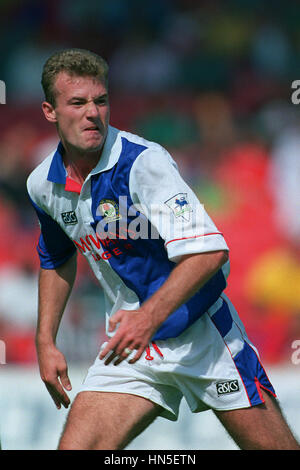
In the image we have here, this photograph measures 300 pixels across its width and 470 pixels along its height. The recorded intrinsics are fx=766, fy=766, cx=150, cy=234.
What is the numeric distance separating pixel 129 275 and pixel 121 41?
29.3ft

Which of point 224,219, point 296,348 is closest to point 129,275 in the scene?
point 296,348

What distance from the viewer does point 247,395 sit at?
326 cm

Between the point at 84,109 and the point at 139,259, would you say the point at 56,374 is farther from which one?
the point at 84,109

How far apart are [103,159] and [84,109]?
0.23 m

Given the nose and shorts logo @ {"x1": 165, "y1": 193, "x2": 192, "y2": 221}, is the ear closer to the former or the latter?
the nose

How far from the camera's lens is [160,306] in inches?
113

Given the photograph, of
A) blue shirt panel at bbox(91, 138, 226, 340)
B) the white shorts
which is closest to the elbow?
blue shirt panel at bbox(91, 138, 226, 340)

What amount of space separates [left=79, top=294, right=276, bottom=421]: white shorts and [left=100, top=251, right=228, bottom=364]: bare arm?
397mm

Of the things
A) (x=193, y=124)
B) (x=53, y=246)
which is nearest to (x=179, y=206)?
(x=53, y=246)

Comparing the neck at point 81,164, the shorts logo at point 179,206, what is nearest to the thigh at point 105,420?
the shorts logo at point 179,206

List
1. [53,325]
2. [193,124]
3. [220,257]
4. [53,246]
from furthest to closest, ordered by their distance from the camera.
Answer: [193,124], [53,246], [53,325], [220,257]

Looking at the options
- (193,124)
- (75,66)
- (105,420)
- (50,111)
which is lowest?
(193,124)

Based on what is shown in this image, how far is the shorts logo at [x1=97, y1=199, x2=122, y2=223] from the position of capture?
3268 mm

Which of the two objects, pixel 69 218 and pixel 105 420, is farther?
pixel 69 218
